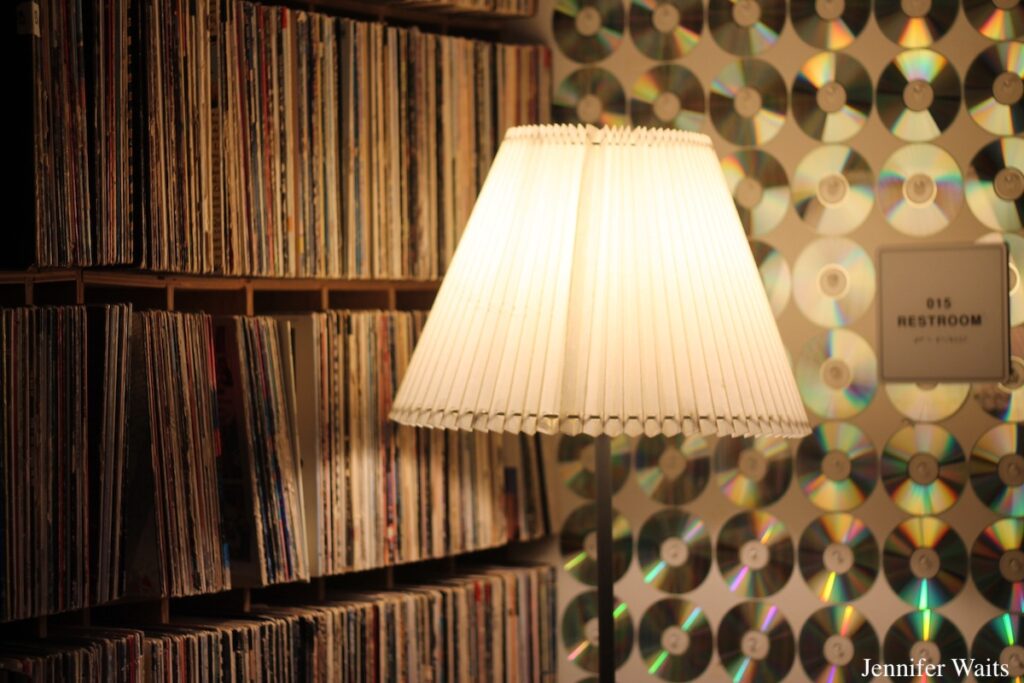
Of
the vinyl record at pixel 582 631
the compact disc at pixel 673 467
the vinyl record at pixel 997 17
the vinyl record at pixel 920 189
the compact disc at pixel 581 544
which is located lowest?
the vinyl record at pixel 582 631

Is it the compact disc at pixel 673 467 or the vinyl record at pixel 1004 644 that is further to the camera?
the compact disc at pixel 673 467

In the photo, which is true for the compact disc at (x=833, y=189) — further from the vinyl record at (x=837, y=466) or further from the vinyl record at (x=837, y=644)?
the vinyl record at (x=837, y=644)

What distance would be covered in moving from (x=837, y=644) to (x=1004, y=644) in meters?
0.25

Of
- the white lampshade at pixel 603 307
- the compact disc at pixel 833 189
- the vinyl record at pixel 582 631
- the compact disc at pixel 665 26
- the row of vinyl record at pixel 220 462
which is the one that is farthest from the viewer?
the vinyl record at pixel 582 631

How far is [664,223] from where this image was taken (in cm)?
154

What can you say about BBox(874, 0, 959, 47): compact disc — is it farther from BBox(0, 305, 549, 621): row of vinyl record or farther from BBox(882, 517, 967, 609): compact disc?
BBox(0, 305, 549, 621): row of vinyl record

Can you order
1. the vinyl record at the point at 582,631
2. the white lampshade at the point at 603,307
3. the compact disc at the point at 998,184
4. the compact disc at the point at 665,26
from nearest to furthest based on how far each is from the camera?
1. the white lampshade at the point at 603,307
2. the compact disc at the point at 998,184
3. the compact disc at the point at 665,26
4. the vinyl record at the point at 582,631

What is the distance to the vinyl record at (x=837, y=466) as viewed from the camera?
6.61 ft

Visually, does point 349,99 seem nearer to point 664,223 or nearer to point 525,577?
point 664,223

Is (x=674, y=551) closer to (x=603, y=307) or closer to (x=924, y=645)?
(x=924, y=645)

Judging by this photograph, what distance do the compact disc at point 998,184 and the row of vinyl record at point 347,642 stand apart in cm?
94

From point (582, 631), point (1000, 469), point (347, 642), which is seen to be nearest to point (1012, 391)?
point (1000, 469)

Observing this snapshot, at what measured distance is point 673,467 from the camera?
85.5 inches

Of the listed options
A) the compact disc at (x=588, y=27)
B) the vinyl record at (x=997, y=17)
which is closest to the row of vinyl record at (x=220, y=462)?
the compact disc at (x=588, y=27)
